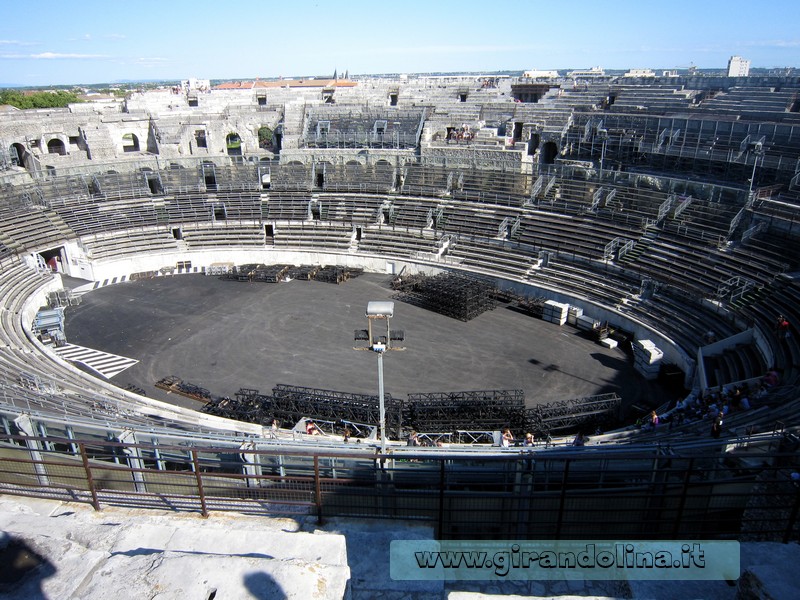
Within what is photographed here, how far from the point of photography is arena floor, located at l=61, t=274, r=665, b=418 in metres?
21.8

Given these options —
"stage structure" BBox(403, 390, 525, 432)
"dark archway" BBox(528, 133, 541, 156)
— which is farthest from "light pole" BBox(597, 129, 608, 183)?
"stage structure" BBox(403, 390, 525, 432)

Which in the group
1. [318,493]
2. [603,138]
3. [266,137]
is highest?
[603,138]

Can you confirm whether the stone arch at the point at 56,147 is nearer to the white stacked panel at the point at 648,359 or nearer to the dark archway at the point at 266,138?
the dark archway at the point at 266,138

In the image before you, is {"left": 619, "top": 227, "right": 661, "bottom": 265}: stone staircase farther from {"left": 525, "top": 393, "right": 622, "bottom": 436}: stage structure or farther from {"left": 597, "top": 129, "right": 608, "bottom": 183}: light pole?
{"left": 525, "top": 393, "right": 622, "bottom": 436}: stage structure

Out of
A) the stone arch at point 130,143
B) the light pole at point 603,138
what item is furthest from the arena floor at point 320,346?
the stone arch at point 130,143

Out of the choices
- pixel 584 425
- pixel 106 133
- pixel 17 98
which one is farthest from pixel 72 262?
pixel 17 98

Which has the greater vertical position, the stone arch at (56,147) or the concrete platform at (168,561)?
the concrete platform at (168,561)

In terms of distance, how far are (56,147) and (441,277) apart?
116 feet

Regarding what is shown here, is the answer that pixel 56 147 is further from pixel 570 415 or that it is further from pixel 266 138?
pixel 570 415

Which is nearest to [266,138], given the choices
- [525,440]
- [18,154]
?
[18,154]

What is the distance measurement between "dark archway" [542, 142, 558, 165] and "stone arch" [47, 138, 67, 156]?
37037 millimetres

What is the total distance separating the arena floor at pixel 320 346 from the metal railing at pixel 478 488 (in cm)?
785

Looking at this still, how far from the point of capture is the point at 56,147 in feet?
151

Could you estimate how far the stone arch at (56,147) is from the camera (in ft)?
146
